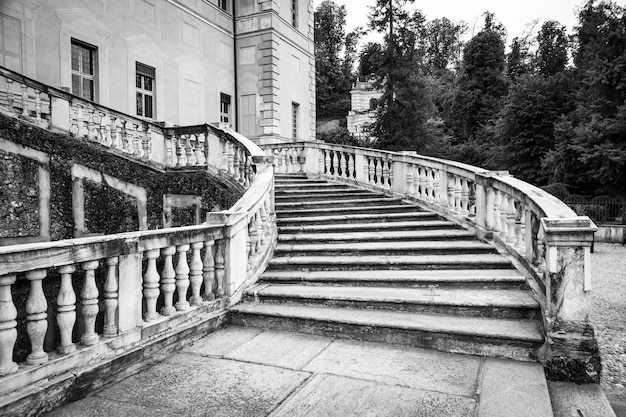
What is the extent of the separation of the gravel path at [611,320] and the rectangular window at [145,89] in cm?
1365

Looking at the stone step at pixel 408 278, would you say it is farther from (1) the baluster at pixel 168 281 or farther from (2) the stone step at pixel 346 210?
(2) the stone step at pixel 346 210

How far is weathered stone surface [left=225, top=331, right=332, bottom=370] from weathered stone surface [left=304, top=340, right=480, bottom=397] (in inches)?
5.3

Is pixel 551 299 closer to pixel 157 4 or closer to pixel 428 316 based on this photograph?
pixel 428 316

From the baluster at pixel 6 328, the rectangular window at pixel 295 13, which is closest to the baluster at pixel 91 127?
the baluster at pixel 6 328

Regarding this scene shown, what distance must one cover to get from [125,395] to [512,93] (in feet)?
116

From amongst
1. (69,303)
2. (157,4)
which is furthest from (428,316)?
(157,4)

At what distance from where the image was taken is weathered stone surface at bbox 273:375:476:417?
10.3ft

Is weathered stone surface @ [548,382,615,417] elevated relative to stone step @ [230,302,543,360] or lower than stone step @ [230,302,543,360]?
lower

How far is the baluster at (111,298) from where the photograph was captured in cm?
374

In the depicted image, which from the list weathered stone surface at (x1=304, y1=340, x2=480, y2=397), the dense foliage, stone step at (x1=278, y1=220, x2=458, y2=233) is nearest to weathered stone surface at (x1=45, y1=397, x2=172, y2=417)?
weathered stone surface at (x1=304, y1=340, x2=480, y2=397)

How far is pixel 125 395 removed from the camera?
11.3 ft

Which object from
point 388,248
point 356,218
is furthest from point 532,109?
point 388,248

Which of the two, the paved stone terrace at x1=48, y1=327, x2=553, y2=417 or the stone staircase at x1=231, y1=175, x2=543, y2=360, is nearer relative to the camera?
the paved stone terrace at x1=48, y1=327, x2=553, y2=417

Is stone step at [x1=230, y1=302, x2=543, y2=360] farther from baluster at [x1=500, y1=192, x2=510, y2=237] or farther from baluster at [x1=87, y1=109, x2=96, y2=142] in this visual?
baluster at [x1=87, y1=109, x2=96, y2=142]
